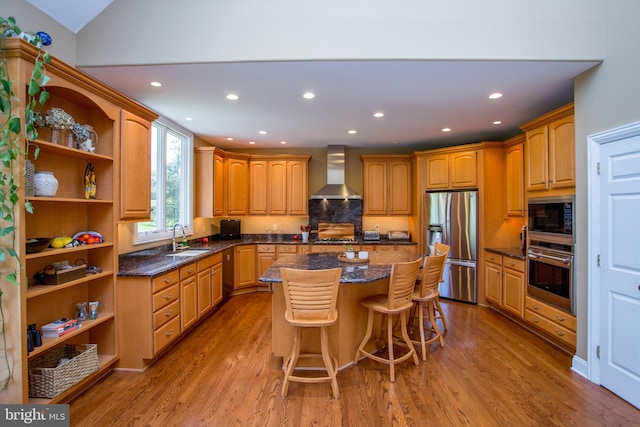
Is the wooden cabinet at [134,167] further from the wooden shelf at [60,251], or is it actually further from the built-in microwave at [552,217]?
the built-in microwave at [552,217]

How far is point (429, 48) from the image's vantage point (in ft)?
8.07

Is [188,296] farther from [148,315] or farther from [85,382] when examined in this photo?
[85,382]

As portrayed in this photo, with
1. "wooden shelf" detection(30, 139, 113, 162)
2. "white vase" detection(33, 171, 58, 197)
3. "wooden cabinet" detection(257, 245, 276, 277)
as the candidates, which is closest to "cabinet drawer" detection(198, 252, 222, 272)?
"wooden cabinet" detection(257, 245, 276, 277)

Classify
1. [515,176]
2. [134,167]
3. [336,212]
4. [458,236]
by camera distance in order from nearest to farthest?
[134,167]
[515,176]
[458,236]
[336,212]

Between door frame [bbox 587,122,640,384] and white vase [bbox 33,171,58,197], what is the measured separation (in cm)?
412

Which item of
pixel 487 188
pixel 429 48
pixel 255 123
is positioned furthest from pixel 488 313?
pixel 255 123

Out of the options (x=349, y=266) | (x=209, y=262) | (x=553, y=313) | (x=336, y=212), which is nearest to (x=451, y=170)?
(x=336, y=212)

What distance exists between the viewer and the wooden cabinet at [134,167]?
2684mm

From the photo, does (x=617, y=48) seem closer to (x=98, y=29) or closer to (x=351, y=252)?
(x=351, y=252)

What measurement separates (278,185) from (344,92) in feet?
9.39

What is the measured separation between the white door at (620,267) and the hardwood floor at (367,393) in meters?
0.20

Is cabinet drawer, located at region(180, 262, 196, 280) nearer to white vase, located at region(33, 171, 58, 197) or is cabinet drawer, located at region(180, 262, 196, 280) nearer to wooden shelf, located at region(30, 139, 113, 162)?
wooden shelf, located at region(30, 139, 113, 162)

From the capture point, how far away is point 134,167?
2.83 meters

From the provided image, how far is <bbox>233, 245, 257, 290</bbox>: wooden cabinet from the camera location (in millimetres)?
5160
